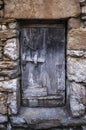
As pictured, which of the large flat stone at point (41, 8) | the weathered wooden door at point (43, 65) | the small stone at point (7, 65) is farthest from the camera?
the weathered wooden door at point (43, 65)

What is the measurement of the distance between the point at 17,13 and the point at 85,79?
1.09 metres

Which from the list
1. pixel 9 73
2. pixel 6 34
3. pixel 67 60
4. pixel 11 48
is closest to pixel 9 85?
pixel 9 73

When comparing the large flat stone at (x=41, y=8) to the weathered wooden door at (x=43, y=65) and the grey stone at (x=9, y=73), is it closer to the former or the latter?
the weathered wooden door at (x=43, y=65)

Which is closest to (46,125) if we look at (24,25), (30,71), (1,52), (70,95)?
(70,95)

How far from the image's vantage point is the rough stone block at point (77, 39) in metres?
2.79

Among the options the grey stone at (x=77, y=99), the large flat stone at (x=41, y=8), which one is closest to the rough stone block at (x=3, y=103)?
the grey stone at (x=77, y=99)

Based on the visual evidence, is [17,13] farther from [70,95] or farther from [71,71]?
[70,95]

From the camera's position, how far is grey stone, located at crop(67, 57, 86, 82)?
2.87m

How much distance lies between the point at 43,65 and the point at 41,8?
0.72 metres

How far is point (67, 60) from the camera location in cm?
295

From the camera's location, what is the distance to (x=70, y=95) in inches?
117

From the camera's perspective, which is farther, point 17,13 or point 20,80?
point 20,80

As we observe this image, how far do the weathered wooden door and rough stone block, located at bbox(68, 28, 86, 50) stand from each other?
9.4 inches

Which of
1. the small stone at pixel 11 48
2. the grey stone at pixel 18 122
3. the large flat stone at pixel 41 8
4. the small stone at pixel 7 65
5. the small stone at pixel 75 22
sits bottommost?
the grey stone at pixel 18 122
